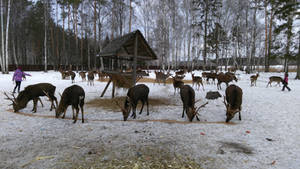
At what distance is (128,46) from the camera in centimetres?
1059

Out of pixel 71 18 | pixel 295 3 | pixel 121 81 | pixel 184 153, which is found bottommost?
pixel 184 153

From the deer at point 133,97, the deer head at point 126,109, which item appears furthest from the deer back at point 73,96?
the deer at point 133,97

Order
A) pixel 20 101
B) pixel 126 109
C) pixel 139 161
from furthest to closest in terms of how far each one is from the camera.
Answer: pixel 20 101 < pixel 126 109 < pixel 139 161

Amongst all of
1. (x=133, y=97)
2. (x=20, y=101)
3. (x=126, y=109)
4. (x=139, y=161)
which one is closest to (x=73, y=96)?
(x=126, y=109)

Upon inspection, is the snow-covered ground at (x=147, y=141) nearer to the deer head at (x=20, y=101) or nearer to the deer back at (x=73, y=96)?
the deer head at (x=20, y=101)

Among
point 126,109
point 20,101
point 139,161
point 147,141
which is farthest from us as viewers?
point 20,101

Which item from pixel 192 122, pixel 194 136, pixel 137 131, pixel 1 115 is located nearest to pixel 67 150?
pixel 137 131

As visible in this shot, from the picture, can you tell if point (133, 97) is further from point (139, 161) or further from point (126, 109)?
point (139, 161)

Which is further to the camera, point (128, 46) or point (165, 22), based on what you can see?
point (165, 22)

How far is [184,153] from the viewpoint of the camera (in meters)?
3.36

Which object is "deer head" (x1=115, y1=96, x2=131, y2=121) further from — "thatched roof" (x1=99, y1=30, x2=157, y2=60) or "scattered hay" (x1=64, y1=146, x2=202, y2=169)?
"thatched roof" (x1=99, y1=30, x2=157, y2=60)

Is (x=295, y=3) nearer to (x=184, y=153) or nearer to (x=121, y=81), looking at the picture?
(x=121, y=81)

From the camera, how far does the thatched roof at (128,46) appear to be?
8.76 metres

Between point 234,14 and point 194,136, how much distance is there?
36399mm
